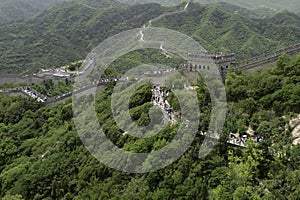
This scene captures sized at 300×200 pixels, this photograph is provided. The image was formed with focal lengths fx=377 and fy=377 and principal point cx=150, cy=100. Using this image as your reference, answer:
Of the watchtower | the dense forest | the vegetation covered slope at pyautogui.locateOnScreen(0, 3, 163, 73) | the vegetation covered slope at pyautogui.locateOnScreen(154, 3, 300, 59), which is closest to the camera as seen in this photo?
the dense forest

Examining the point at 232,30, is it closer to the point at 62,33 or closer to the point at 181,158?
the point at 62,33

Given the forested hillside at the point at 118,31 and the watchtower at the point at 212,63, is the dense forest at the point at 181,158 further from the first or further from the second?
the forested hillside at the point at 118,31

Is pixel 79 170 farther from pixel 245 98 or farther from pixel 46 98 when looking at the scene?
pixel 46 98

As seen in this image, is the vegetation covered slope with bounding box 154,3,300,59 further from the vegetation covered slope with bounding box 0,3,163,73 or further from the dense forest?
the dense forest

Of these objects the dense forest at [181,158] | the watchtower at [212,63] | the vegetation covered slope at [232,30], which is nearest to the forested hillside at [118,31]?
the vegetation covered slope at [232,30]

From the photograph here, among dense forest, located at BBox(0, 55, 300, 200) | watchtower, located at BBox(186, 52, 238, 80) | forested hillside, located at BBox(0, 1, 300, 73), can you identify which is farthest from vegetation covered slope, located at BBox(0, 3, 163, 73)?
watchtower, located at BBox(186, 52, 238, 80)
